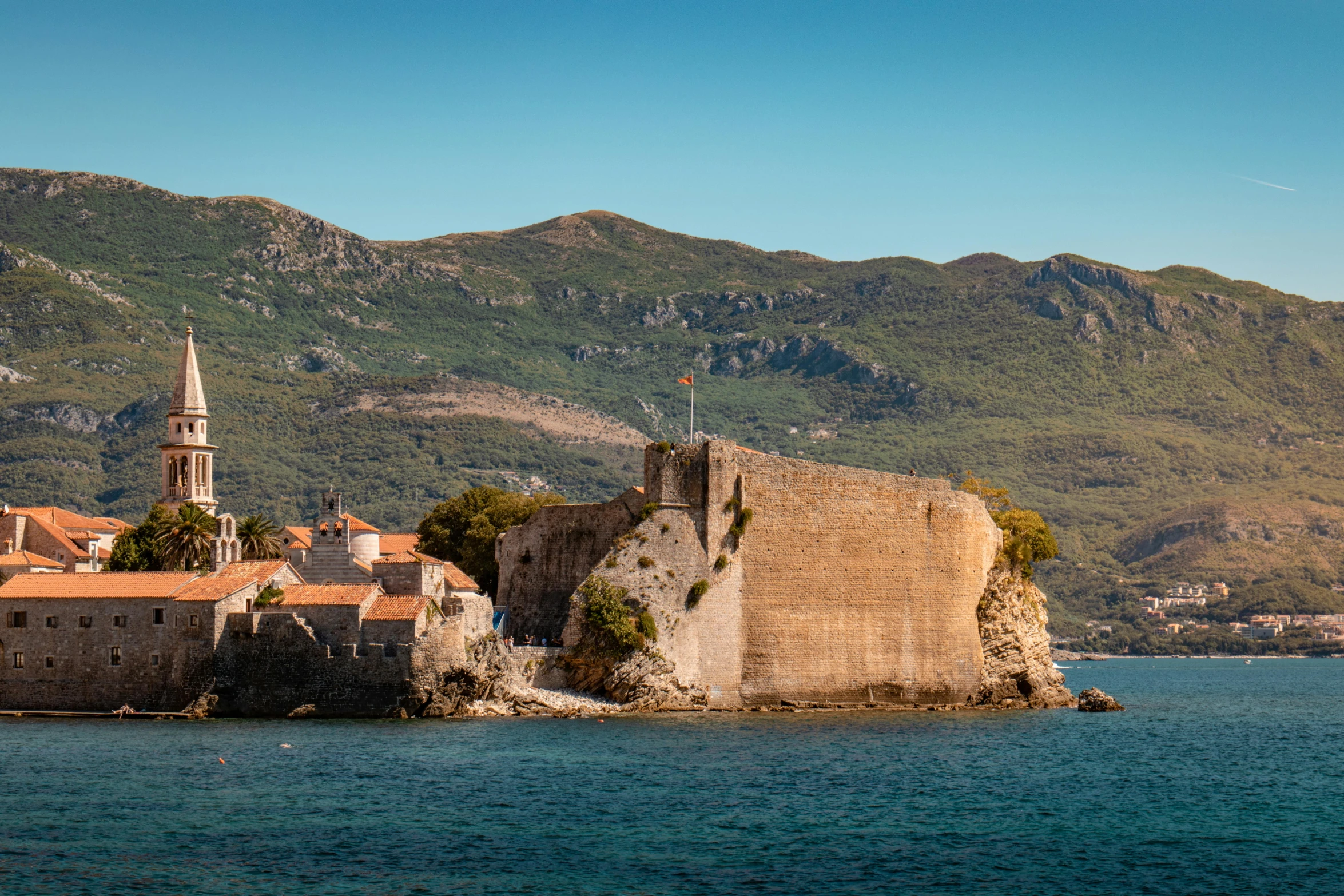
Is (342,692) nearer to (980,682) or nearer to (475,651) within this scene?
(475,651)

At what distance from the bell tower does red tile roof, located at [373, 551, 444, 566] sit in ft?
46.1

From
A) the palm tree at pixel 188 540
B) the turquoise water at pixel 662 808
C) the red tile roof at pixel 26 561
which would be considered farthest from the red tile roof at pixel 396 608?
the red tile roof at pixel 26 561

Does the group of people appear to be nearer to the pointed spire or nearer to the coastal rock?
the coastal rock

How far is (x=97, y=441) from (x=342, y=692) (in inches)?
5716

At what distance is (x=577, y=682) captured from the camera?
58.1 meters

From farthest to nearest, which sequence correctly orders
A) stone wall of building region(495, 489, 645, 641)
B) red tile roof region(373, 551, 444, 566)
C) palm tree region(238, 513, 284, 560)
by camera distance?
palm tree region(238, 513, 284, 560), stone wall of building region(495, 489, 645, 641), red tile roof region(373, 551, 444, 566)

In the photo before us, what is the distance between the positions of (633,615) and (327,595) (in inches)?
409

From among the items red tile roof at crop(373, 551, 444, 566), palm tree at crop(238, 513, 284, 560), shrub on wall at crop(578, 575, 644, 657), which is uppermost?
palm tree at crop(238, 513, 284, 560)

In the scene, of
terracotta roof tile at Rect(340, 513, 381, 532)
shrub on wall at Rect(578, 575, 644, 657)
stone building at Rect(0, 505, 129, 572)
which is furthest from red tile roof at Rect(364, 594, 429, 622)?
stone building at Rect(0, 505, 129, 572)

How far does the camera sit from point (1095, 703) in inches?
2771

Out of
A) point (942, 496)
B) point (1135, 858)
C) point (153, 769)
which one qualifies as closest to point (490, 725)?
point (153, 769)

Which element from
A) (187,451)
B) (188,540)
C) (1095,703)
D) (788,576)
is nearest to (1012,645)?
(1095,703)

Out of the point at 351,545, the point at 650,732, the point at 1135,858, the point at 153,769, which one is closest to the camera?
the point at 1135,858

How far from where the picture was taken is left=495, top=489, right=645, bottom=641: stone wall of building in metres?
63.9
